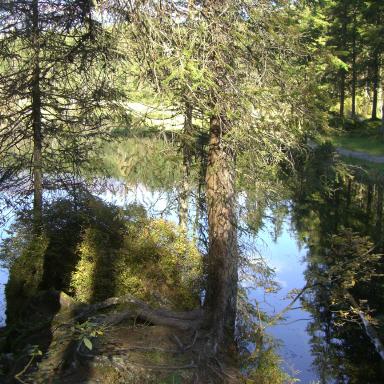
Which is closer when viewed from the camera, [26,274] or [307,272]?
[26,274]

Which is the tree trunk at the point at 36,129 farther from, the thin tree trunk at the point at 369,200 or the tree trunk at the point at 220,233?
the thin tree trunk at the point at 369,200

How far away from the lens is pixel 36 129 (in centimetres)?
1152

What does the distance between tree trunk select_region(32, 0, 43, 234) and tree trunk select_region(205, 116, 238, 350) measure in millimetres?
4826

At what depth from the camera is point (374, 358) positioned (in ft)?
33.7

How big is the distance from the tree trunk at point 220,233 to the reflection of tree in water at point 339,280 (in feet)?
7.00

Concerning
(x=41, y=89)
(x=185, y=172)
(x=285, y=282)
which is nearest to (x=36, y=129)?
(x=41, y=89)

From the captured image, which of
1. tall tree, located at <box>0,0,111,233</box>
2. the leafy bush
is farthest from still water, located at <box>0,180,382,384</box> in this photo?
tall tree, located at <box>0,0,111,233</box>

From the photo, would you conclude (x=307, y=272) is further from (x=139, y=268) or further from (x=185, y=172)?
(x=139, y=268)

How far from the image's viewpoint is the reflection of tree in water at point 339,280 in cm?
934

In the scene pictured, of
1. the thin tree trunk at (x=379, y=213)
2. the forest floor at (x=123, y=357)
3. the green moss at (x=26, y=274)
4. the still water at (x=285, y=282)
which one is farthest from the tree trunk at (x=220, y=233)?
the thin tree trunk at (x=379, y=213)

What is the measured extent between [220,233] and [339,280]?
3920 millimetres

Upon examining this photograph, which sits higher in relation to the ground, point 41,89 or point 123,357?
point 41,89

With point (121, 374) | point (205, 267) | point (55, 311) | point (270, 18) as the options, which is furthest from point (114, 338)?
point (270, 18)

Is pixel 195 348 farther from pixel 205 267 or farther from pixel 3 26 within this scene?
pixel 3 26
